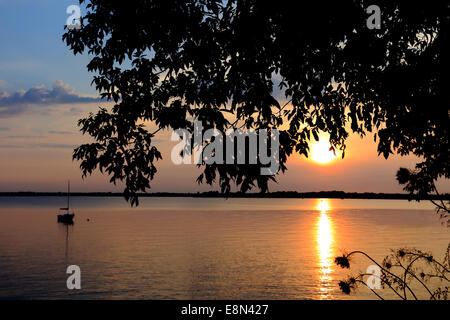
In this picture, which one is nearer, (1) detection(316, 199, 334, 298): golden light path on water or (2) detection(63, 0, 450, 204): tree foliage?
(2) detection(63, 0, 450, 204): tree foliage

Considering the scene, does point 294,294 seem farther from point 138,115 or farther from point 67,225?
point 67,225

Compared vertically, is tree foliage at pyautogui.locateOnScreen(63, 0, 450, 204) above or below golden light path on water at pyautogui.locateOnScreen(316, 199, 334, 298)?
above

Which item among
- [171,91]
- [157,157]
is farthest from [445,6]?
[157,157]

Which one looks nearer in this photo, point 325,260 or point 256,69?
point 256,69

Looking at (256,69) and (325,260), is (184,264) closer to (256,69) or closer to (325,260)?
(325,260)

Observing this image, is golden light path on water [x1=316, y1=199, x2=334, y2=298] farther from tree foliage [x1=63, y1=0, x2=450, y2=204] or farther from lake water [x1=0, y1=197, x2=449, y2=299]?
tree foliage [x1=63, y1=0, x2=450, y2=204]

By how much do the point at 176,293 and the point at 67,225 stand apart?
285ft

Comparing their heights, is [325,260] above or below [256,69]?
below

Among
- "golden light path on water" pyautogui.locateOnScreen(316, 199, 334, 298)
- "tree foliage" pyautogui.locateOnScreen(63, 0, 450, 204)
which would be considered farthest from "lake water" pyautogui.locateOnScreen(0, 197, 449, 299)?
"tree foliage" pyautogui.locateOnScreen(63, 0, 450, 204)

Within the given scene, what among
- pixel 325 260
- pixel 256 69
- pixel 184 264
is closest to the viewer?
pixel 256 69

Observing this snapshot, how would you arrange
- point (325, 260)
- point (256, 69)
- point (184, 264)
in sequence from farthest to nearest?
point (325, 260) < point (184, 264) < point (256, 69)

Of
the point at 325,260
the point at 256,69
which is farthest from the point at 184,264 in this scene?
the point at 256,69

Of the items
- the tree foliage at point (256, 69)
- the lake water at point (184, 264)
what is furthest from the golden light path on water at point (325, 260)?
the tree foliage at point (256, 69)

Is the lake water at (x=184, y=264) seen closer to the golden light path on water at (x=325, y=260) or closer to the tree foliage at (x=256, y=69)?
the golden light path on water at (x=325, y=260)
